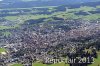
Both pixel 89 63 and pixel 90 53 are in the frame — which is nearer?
pixel 89 63

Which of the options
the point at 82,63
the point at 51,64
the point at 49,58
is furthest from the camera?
the point at 49,58

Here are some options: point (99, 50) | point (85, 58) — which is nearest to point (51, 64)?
point (85, 58)

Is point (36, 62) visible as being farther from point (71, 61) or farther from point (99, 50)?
point (99, 50)

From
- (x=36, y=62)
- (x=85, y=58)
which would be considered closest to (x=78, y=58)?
(x=85, y=58)

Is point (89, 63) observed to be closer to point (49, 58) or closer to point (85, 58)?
point (85, 58)

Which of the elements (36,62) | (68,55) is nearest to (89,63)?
(68,55)

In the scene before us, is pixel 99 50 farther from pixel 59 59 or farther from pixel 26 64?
pixel 26 64

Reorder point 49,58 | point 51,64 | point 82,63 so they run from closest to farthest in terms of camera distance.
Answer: point 82,63 → point 51,64 → point 49,58

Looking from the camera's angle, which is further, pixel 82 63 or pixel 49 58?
pixel 49 58
